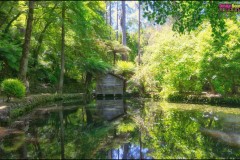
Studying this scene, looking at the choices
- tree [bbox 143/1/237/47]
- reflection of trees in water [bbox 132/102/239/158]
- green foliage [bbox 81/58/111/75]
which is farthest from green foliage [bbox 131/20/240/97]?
tree [bbox 143/1/237/47]

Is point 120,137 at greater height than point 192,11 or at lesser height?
lesser

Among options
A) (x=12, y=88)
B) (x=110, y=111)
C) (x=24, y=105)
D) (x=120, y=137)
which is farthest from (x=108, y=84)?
(x=120, y=137)

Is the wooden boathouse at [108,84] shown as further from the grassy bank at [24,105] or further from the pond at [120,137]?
the pond at [120,137]

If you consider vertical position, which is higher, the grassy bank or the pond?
the grassy bank

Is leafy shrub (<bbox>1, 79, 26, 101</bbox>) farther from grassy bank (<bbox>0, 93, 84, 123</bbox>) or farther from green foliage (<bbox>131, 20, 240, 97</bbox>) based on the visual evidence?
green foliage (<bbox>131, 20, 240, 97</bbox>)

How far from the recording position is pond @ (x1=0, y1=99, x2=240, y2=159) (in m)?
7.13

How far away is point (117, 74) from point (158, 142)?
64.4 ft

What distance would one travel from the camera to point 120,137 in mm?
9039

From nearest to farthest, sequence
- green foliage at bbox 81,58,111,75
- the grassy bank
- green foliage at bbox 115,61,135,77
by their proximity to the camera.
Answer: the grassy bank < green foliage at bbox 81,58,111,75 < green foliage at bbox 115,61,135,77

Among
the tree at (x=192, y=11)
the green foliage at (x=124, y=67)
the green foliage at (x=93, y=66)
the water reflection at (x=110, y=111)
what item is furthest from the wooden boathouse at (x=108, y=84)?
the tree at (x=192, y=11)

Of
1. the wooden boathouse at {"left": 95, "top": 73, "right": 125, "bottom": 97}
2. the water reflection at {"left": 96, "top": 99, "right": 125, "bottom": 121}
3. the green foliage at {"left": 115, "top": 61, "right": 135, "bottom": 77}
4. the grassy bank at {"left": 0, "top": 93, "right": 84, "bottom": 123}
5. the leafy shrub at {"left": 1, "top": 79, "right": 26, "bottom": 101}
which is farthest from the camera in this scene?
the wooden boathouse at {"left": 95, "top": 73, "right": 125, "bottom": 97}

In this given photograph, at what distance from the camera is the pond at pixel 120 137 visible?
7129 mm

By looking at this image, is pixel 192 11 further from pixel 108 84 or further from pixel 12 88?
pixel 108 84

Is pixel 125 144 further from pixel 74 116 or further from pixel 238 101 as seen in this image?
pixel 238 101
